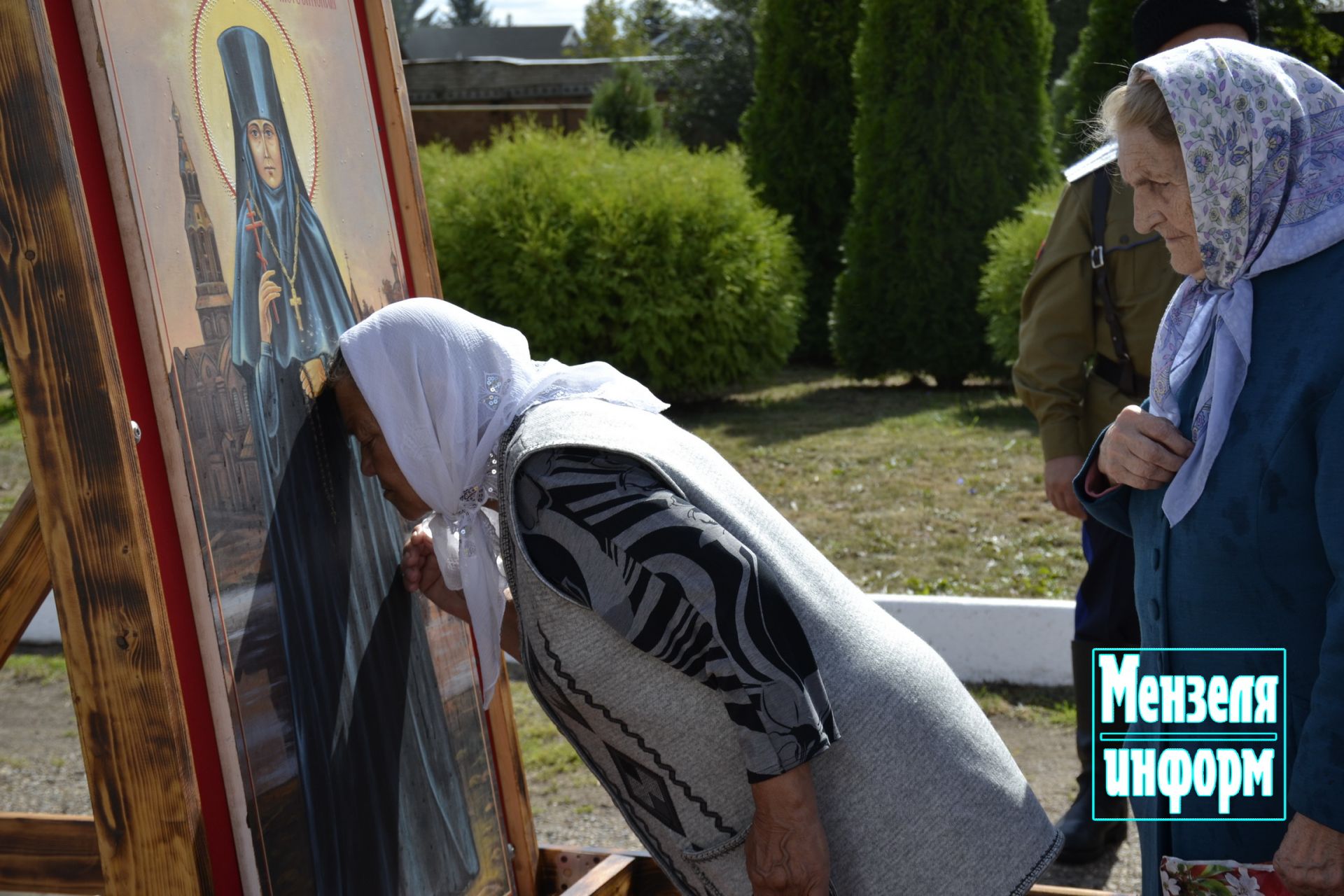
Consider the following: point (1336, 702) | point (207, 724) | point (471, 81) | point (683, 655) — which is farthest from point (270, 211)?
point (471, 81)

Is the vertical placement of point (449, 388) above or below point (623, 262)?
above

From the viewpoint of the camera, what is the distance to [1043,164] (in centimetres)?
993

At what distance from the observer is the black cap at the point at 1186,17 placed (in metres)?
2.89

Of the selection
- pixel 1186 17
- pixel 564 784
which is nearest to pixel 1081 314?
pixel 1186 17

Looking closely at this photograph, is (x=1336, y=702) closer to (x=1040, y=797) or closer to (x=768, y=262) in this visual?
(x=1040, y=797)

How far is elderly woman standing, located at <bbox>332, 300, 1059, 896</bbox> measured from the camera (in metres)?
1.59

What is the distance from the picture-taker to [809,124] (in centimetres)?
1154

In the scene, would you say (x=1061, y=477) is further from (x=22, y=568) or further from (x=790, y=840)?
(x=22, y=568)

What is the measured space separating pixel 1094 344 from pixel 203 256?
2331 millimetres

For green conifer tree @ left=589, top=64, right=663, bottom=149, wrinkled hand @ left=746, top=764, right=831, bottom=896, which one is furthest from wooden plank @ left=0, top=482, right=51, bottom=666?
green conifer tree @ left=589, top=64, right=663, bottom=149

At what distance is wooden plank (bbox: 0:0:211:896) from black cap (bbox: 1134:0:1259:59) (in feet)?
8.01

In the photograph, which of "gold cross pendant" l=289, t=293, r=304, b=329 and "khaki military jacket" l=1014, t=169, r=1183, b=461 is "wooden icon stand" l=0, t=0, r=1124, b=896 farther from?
"khaki military jacket" l=1014, t=169, r=1183, b=461

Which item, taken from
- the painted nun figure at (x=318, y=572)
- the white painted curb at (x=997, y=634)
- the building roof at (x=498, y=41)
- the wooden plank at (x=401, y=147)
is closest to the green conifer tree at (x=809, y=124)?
the white painted curb at (x=997, y=634)

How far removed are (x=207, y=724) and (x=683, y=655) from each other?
2.30ft
